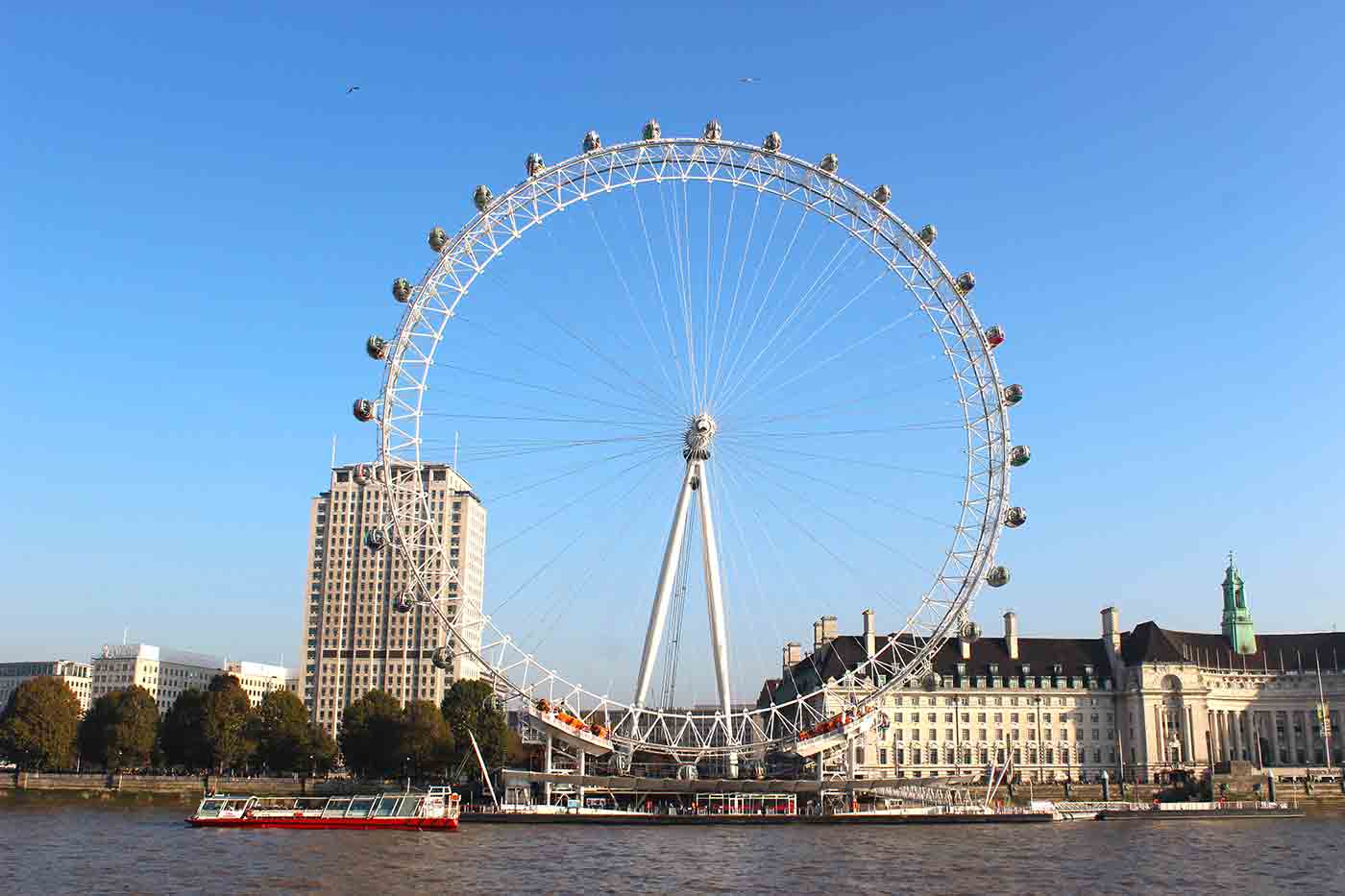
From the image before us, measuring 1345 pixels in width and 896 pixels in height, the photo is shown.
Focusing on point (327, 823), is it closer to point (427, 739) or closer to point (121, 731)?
point (427, 739)

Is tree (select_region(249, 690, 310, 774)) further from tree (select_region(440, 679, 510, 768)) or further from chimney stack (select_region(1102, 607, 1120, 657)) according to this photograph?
chimney stack (select_region(1102, 607, 1120, 657))

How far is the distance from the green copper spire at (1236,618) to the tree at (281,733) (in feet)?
353

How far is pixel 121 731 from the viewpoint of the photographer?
430 feet

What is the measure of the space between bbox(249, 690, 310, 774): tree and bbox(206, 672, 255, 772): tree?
1382mm

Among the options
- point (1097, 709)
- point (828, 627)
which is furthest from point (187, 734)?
point (1097, 709)

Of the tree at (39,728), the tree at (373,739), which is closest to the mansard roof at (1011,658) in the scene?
the tree at (373,739)

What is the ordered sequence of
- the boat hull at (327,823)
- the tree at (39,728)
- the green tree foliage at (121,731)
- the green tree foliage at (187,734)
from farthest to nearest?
the green tree foliage at (121,731)
the green tree foliage at (187,734)
the tree at (39,728)
the boat hull at (327,823)

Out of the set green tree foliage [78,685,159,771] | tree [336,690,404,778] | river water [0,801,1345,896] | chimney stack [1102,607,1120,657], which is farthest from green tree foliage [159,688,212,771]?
chimney stack [1102,607,1120,657]

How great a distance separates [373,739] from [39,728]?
106ft

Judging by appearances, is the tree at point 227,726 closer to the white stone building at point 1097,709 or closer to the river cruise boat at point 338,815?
the river cruise boat at point 338,815

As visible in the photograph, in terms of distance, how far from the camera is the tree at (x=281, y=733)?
Answer: 133375 mm

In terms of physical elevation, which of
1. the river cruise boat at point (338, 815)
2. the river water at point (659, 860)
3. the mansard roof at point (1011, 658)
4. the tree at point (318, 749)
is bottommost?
the river water at point (659, 860)

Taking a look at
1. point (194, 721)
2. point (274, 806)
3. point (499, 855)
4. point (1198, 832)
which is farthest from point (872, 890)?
Answer: point (194, 721)

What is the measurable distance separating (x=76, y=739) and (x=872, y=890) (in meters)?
108
